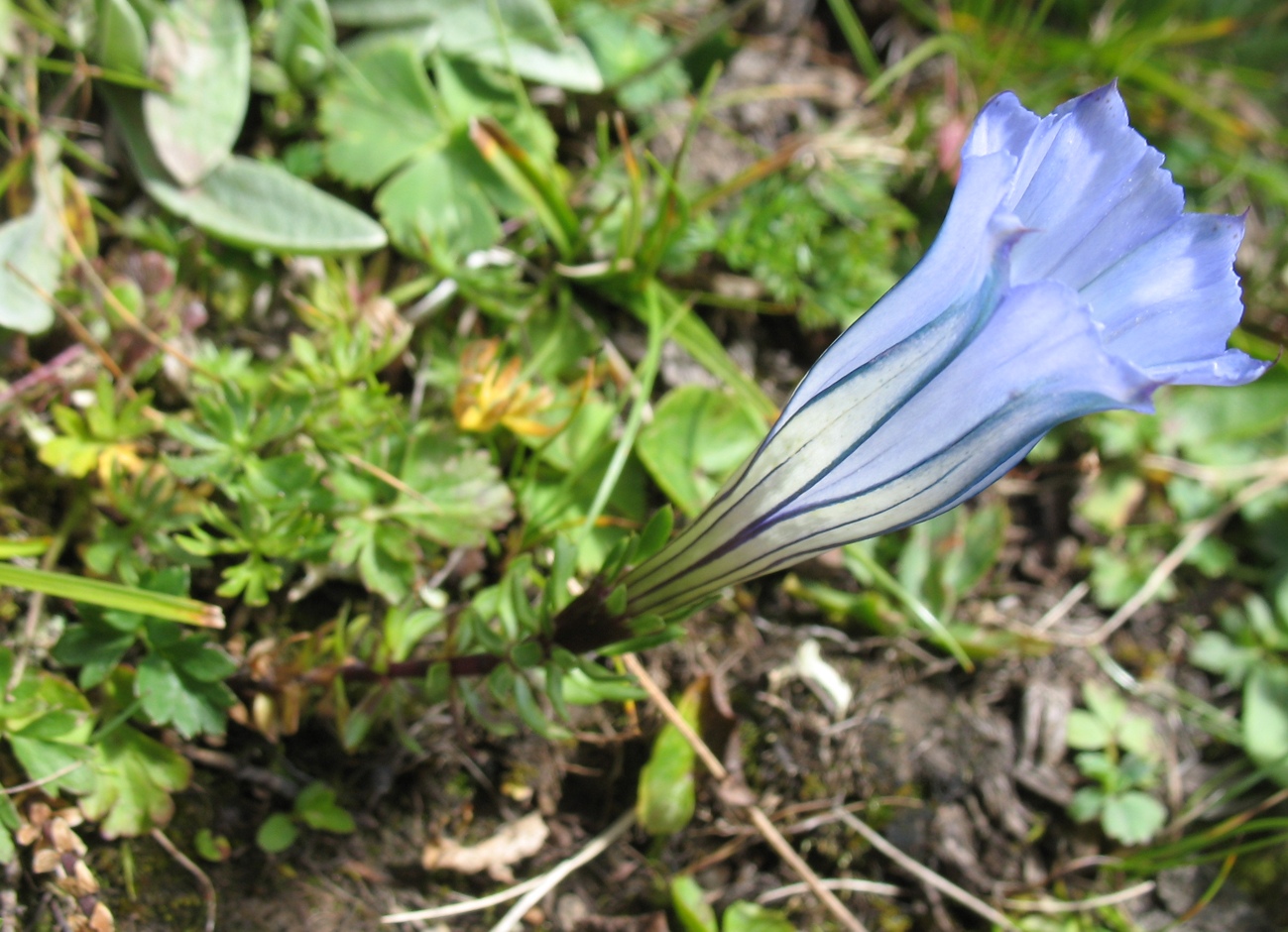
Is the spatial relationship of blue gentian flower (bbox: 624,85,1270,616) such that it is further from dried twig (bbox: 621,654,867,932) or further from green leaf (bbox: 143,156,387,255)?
green leaf (bbox: 143,156,387,255)

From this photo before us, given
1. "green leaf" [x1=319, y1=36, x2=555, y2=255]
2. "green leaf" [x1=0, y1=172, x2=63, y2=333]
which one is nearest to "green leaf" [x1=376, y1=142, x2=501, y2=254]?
"green leaf" [x1=319, y1=36, x2=555, y2=255]

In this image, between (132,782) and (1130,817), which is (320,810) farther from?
(1130,817)

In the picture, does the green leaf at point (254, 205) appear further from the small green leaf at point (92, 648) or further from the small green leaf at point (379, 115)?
the small green leaf at point (92, 648)

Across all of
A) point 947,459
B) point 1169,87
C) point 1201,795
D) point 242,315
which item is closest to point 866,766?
point 1201,795

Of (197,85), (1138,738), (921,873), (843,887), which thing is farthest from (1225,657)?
(197,85)

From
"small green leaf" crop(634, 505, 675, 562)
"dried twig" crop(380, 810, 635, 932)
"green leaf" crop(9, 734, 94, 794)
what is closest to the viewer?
"small green leaf" crop(634, 505, 675, 562)

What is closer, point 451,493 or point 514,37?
point 451,493

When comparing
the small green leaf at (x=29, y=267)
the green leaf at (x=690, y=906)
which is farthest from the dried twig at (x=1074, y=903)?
the small green leaf at (x=29, y=267)
